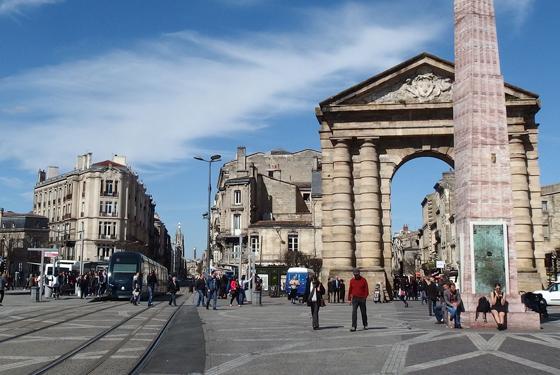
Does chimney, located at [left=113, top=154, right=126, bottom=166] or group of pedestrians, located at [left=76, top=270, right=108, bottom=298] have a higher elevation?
chimney, located at [left=113, top=154, right=126, bottom=166]

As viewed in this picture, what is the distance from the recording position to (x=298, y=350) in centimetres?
1221

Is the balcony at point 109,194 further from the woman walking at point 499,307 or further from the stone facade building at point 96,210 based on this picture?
the woman walking at point 499,307

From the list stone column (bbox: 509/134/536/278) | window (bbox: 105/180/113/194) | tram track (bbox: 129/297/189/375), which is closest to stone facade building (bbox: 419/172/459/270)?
stone column (bbox: 509/134/536/278)

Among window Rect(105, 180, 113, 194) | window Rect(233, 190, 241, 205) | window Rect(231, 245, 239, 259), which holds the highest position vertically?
window Rect(105, 180, 113, 194)

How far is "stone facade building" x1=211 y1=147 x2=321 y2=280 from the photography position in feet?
220

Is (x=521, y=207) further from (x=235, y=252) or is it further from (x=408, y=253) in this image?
(x=408, y=253)

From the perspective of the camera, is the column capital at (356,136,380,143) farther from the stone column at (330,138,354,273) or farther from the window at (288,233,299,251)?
the window at (288,233,299,251)

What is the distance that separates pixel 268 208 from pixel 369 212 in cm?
4316

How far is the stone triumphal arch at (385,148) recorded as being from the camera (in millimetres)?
34469

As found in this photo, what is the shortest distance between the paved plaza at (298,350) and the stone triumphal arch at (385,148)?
55.3 ft

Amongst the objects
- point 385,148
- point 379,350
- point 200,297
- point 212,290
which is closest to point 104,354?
point 379,350

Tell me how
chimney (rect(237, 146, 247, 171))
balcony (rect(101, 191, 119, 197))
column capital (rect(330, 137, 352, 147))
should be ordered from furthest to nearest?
balcony (rect(101, 191, 119, 197)) → chimney (rect(237, 146, 247, 171)) → column capital (rect(330, 137, 352, 147))

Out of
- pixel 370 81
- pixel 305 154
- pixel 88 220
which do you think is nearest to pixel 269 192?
pixel 305 154

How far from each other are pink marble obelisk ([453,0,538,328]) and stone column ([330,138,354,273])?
17.3 m
